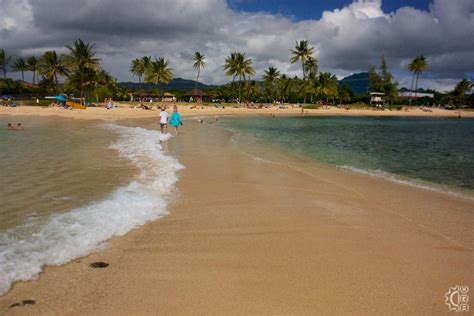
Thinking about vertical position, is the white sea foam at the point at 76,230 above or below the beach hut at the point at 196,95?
below

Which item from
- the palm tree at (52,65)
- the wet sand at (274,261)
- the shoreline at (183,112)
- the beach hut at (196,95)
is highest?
the palm tree at (52,65)

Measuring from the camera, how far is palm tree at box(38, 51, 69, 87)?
183 feet

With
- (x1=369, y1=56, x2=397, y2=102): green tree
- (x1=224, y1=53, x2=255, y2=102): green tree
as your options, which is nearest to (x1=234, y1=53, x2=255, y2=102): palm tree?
(x1=224, y1=53, x2=255, y2=102): green tree

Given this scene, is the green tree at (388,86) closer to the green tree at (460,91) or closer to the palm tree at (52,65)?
the green tree at (460,91)

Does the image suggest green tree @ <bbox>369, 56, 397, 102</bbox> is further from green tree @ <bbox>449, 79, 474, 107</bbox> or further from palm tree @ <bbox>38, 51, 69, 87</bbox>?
palm tree @ <bbox>38, 51, 69, 87</bbox>

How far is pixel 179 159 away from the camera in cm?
1133

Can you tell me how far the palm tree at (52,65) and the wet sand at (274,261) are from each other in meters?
59.0

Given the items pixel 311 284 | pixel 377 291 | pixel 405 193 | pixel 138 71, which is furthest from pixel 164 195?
pixel 138 71

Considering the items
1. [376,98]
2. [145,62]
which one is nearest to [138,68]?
[145,62]

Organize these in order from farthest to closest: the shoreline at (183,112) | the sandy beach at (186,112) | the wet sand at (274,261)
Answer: the sandy beach at (186,112)
the shoreline at (183,112)
the wet sand at (274,261)

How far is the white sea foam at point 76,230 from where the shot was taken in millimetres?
3725

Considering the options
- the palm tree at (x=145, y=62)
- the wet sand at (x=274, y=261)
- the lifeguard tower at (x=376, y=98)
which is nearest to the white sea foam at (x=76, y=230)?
the wet sand at (x=274, y=261)

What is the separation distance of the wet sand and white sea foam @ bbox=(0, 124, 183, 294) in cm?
21

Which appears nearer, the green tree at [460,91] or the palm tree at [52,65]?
the palm tree at [52,65]
